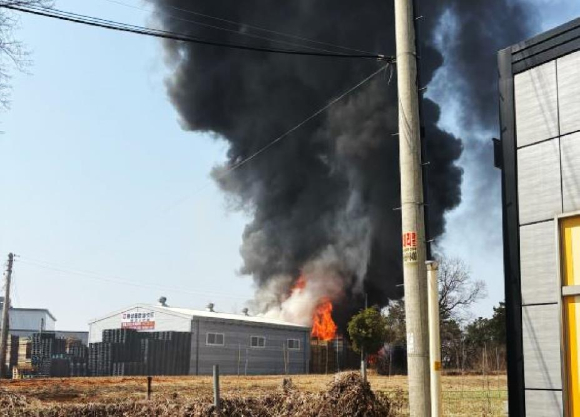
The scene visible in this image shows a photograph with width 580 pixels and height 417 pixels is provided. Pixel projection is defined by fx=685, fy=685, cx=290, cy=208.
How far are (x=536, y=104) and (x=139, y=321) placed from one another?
4715 cm

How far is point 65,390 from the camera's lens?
81.9 ft

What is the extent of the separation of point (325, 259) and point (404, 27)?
209 feet

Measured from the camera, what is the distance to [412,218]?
30.4 ft

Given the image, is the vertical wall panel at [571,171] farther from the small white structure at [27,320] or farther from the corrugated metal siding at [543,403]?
the small white structure at [27,320]

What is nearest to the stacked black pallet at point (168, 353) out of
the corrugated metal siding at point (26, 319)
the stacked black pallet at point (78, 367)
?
the stacked black pallet at point (78, 367)

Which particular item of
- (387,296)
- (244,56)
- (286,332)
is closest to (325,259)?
(387,296)

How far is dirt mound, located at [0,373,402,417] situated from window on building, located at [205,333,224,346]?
37259 millimetres

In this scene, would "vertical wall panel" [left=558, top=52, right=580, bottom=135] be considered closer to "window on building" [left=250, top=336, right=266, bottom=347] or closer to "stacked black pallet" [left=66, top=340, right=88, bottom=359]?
"stacked black pallet" [left=66, top=340, right=88, bottom=359]

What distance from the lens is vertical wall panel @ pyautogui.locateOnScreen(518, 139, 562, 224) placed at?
364 inches

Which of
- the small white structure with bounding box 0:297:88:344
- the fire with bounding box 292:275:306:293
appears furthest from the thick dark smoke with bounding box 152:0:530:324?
the small white structure with bounding box 0:297:88:344

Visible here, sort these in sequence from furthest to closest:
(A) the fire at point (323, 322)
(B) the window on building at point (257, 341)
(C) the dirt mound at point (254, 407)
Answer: (A) the fire at point (323, 322) → (B) the window on building at point (257, 341) → (C) the dirt mound at point (254, 407)

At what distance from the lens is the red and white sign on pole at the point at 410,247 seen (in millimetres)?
9195

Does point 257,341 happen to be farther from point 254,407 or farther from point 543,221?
point 543,221

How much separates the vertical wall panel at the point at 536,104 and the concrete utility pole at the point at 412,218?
5.10 ft
